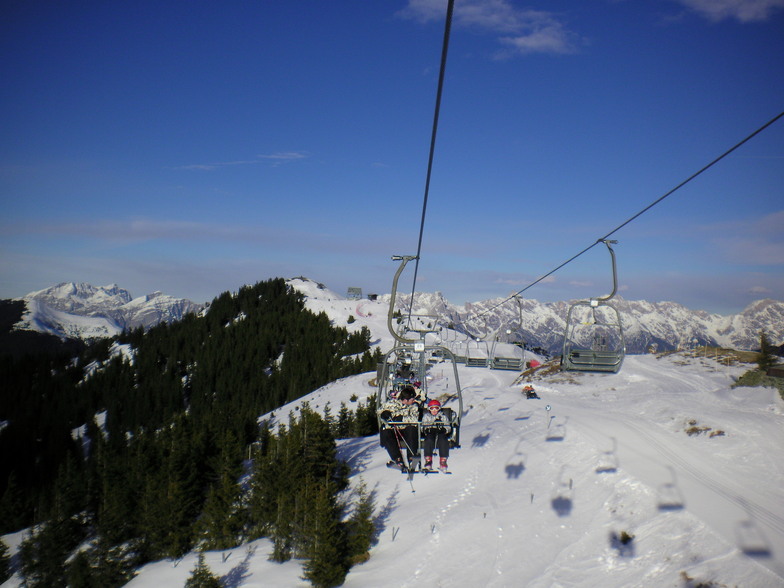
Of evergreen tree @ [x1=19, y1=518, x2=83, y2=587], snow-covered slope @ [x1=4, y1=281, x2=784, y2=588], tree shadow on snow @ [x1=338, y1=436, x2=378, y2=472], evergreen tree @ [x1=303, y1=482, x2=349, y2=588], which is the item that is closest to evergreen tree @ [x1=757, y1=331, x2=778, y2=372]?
snow-covered slope @ [x1=4, y1=281, x2=784, y2=588]

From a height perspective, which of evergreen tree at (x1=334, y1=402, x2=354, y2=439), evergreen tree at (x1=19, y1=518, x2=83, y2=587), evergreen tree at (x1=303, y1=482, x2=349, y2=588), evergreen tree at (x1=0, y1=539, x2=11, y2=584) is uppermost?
evergreen tree at (x1=303, y1=482, x2=349, y2=588)

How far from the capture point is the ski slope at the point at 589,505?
67.4 feet

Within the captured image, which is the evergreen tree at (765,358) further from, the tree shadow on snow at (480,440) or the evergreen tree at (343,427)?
the evergreen tree at (343,427)

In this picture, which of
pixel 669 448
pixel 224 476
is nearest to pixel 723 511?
pixel 669 448

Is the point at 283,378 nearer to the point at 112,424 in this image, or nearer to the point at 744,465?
the point at 112,424

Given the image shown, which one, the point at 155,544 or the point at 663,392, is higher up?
the point at 663,392

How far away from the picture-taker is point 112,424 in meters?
126

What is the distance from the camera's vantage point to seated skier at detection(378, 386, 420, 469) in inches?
661

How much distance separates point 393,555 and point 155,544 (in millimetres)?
29145

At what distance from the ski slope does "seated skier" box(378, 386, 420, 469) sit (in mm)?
12172

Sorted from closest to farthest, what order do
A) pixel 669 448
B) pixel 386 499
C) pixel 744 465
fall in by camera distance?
pixel 744 465, pixel 669 448, pixel 386 499

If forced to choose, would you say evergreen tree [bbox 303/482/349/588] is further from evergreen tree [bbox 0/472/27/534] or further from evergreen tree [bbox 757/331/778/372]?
evergreen tree [bbox 0/472/27/534]

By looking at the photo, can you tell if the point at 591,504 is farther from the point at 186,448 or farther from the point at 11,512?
the point at 11,512

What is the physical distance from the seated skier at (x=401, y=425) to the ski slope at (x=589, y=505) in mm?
12172
